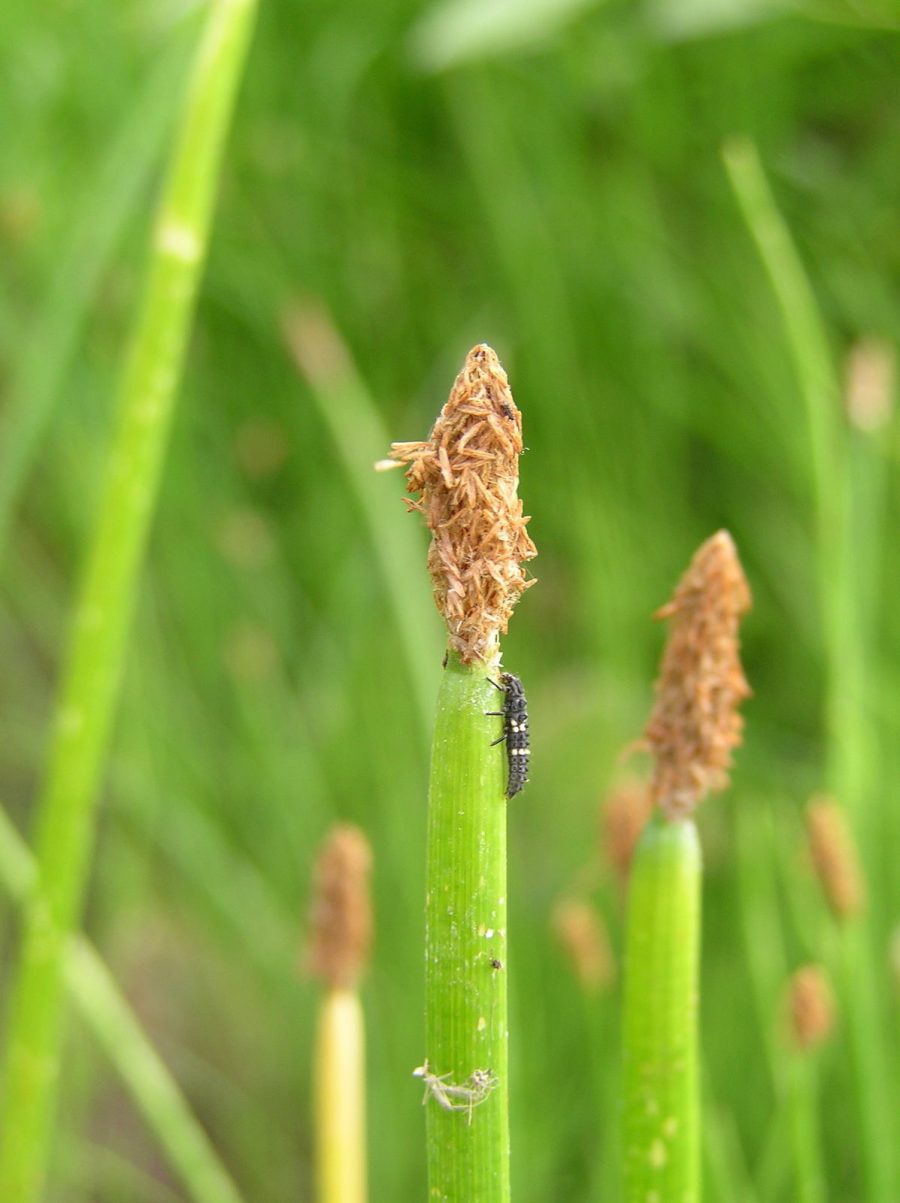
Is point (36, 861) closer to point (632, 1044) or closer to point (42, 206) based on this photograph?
point (632, 1044)

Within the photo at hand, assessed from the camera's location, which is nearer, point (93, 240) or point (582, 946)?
point (582, 946)

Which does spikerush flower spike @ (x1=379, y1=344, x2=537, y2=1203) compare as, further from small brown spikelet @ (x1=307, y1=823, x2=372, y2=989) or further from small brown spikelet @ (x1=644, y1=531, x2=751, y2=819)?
small brown spikelet @ (x1=307, y1=823, x2=372, y2=989)

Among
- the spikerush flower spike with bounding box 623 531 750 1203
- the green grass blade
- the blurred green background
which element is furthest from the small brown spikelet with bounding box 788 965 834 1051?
the green grass blade

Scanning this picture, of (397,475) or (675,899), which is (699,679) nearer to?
(675,899)

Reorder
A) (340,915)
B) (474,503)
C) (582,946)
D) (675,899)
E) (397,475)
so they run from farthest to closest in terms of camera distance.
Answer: (397,475), (582,946), (340,915), (675,899), (474,503)

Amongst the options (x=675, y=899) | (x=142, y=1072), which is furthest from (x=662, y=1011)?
(x=142, y=1072)

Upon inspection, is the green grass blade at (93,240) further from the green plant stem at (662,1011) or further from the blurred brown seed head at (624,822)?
the green plant stem at (662,1011)

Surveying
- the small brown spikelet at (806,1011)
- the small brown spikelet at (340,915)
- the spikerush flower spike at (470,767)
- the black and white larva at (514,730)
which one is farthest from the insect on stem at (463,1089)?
the small brown spikelet at (806,1011)
